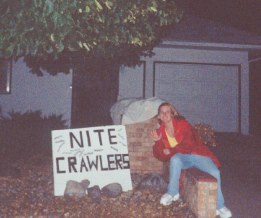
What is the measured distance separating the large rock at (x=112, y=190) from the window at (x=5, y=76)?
8.07 metres

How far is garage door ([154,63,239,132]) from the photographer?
45.5ft

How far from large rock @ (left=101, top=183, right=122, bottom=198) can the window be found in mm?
8071

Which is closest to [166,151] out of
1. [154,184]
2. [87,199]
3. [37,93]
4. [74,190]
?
[154,184]

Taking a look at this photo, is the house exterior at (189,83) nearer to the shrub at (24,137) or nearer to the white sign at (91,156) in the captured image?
the shrub at (24,137)

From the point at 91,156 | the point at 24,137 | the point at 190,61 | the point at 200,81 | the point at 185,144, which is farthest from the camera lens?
the point at 200,81

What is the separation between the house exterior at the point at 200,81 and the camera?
1367 centimetres

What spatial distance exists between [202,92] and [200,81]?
1.23 ft

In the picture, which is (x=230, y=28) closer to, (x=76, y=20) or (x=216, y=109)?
(x=216, y=109)

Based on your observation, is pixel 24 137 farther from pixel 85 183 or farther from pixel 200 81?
pixel 200 81

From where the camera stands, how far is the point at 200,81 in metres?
14.0

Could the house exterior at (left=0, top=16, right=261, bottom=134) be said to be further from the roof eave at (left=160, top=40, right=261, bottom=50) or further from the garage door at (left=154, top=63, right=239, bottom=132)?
the roof eave at (left=160, top=40, right=261, bottom=50)

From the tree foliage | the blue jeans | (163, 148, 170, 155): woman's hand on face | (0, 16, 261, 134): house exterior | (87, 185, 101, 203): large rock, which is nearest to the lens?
the tree foliage

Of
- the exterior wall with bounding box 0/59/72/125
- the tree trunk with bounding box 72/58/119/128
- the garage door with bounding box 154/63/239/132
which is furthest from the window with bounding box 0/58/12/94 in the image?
the garage door with bounding box 154/63/239/132

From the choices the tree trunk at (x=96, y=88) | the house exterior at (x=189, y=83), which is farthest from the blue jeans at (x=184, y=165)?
the house exterior at (x=189, y=83)
